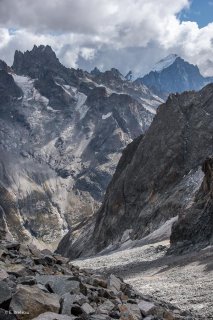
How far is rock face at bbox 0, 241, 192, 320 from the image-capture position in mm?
15250

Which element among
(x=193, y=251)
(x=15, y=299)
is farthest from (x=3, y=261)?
(x=193, y=251)

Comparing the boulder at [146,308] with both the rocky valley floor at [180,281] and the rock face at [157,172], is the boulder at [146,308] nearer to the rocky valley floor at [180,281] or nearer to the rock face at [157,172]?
the rocky valley floor at [180,281]

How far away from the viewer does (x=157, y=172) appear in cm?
11675

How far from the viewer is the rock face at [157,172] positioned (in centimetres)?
10000

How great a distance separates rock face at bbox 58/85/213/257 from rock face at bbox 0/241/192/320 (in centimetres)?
6920

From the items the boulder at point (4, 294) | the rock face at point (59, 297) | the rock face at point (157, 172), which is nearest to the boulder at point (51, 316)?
the rock face at point (59, 297)

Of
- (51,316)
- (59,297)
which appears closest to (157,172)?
(59,297)

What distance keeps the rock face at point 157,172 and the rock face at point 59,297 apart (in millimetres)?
69200

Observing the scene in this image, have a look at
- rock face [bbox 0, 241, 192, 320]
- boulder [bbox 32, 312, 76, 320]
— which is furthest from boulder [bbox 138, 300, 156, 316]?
boulder [bbox 32, 312, 76, 320]

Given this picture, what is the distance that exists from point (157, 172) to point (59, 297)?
101m

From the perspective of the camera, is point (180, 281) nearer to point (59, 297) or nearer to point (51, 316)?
point (59, 297)

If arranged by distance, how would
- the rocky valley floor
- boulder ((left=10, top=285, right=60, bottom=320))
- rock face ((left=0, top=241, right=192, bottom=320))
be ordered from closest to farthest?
boulder ((left=10, top=285, right=60, bottom=320)) < rock face ((left=0, top=241, right=192, bottom=320)) < the rocky valley floor

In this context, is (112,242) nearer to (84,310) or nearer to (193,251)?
(193,251)

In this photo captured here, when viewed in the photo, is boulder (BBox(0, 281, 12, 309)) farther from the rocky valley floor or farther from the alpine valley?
the rocky valley floor
